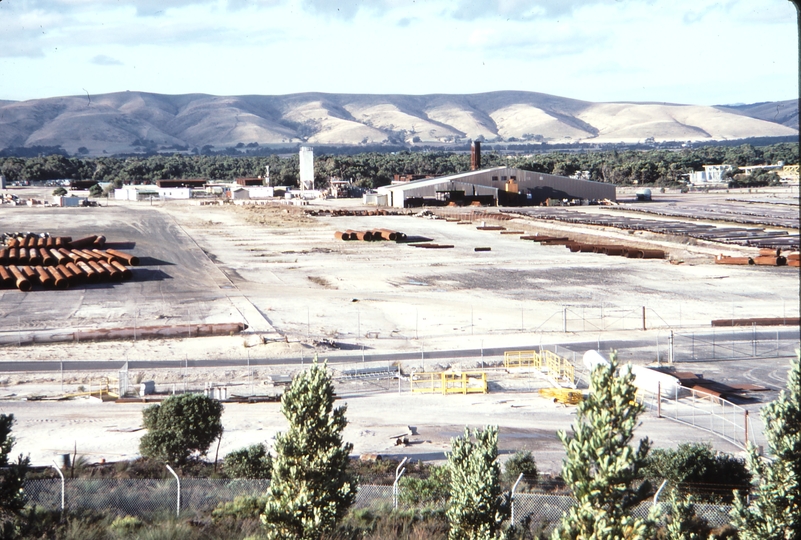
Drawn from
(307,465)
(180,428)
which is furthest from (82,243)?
(307,465)

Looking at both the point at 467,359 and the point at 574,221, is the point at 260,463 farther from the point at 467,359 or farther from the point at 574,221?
the point at 574,221

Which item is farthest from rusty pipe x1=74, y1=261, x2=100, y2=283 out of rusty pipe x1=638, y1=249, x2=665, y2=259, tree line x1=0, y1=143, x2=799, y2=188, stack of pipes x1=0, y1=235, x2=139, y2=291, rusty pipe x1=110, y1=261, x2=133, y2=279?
tree line x1=0, y1=143, x2=799, y2=188

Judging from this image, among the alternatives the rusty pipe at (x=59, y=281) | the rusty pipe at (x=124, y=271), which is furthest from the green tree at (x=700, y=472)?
the rusty pipe at (x=124, y=271)

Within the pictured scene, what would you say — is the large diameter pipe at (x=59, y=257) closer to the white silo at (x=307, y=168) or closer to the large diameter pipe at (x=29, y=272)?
the large diameter pipe at (x=29, y=272)

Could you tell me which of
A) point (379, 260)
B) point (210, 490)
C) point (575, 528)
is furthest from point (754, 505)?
point (379, 260)

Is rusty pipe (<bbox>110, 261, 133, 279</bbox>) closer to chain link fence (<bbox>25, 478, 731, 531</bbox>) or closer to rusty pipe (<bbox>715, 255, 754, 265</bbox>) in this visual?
chain link fence (<bbox>25, 478, 731, 531</bbox>)
